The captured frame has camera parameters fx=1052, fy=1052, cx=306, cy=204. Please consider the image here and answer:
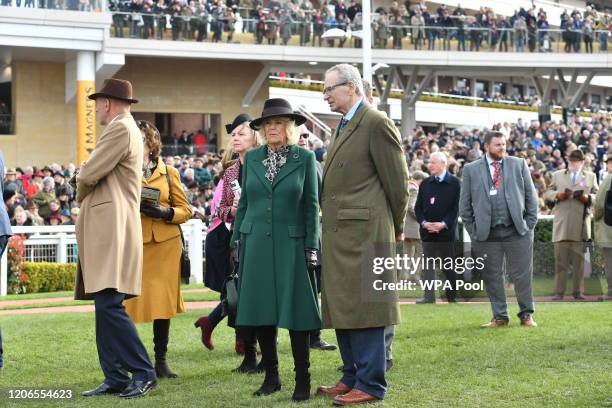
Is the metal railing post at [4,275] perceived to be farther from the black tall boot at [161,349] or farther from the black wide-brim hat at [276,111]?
the black wide-brim hat at [276,111]

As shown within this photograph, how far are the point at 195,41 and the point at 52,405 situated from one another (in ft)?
89.7

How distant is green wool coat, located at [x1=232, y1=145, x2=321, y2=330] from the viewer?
6922 mm

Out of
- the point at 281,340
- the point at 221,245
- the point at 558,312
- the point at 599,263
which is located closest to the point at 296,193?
the point at 221,245

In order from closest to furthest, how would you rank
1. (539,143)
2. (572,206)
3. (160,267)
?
(160,267) → (572,206) → (539,143)

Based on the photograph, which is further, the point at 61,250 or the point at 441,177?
the point at 61,250

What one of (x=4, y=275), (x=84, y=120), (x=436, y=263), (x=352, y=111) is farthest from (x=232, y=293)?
(x=84, y=120)

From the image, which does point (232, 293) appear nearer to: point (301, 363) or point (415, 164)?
point (301, 363)

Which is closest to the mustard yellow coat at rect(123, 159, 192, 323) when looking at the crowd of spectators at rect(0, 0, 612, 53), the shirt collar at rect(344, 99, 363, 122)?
the shirt collar at rect(344, 99, 363, 122)

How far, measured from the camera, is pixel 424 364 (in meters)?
8.23

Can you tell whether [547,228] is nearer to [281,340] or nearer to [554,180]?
[554,180]

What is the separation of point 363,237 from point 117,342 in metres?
1.87

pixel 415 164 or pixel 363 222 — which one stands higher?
pixel 415 164

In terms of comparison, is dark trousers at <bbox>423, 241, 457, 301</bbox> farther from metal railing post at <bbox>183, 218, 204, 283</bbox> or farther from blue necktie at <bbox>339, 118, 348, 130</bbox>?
metal railing post at <bbox>183, 218, 204, 283</bbox>

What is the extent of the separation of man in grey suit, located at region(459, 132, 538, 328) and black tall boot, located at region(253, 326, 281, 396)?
3.61m
